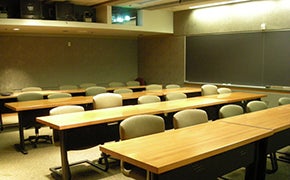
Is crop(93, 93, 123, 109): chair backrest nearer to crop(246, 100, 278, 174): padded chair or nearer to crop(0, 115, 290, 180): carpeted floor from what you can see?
crop(0, 115, 290, 180): carpeted floor

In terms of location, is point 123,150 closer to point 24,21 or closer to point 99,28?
point 24,21

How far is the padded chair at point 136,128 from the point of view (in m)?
2.78

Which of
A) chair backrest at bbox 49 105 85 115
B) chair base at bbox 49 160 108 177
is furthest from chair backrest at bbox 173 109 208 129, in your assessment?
chair backrest at bbox 49 105 85 115

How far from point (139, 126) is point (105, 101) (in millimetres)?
1805

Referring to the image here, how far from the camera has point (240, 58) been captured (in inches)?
287

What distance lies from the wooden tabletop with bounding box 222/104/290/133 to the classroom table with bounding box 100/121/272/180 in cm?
20

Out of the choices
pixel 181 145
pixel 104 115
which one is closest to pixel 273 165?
pixel 181 145

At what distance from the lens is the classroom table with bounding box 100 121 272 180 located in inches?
77.9

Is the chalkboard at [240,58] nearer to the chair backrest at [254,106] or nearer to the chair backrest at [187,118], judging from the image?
the chair backrest at [254,106]

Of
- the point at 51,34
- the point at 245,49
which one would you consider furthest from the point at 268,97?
the point at 51,34

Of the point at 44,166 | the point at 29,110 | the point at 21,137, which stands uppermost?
the point at 29,110

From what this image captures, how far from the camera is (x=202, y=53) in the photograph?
26.8 feet

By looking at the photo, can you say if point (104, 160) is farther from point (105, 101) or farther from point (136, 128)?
point (136, 128)

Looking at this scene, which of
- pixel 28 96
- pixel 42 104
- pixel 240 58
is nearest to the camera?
pixel 42 104
